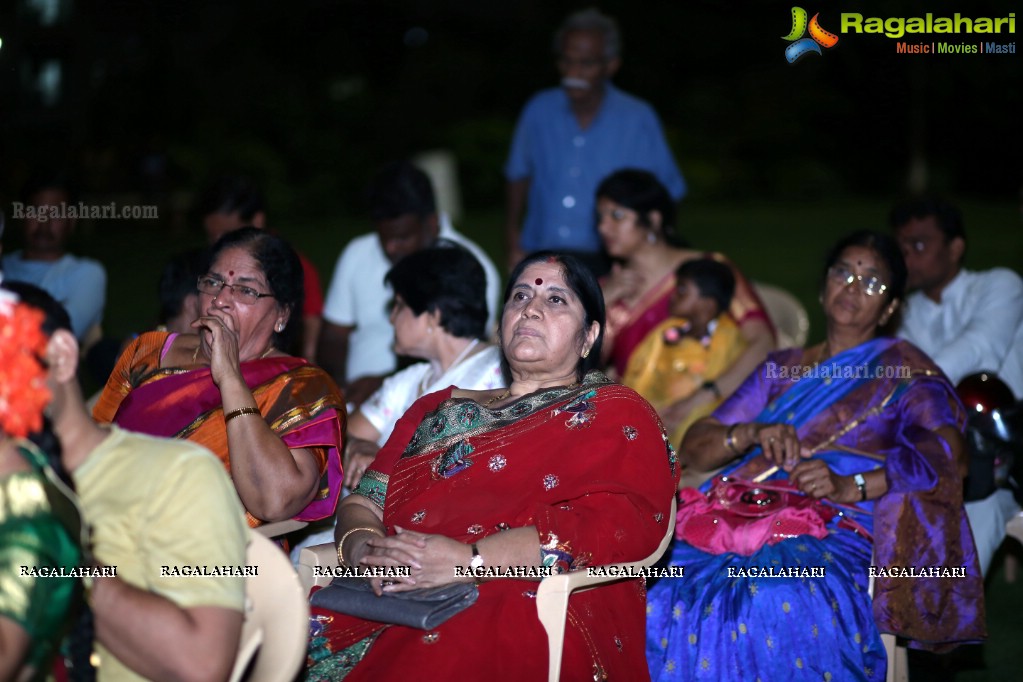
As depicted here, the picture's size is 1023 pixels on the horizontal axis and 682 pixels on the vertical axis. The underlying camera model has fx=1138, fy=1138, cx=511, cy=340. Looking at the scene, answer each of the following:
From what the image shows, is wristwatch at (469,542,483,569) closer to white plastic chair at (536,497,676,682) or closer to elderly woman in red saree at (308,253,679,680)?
elderly woman in red saree at (308,253,679,680)

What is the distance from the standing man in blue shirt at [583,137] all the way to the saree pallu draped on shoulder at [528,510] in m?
3.20

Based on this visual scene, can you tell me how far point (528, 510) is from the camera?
2855 mm

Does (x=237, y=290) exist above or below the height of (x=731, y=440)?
above

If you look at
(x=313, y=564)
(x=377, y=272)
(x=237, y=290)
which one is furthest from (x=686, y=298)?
(x=313, y=564)

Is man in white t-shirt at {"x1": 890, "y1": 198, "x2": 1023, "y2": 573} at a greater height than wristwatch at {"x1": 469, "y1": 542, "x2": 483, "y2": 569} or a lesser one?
greater

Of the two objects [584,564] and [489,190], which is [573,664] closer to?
[584,564]

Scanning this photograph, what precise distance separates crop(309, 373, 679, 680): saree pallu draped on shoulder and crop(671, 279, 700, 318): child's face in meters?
1.86

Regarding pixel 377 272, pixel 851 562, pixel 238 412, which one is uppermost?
pixel 377 272

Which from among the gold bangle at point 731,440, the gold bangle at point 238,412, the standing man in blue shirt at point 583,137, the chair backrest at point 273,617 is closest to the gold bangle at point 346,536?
the gold bangle at point 238,412

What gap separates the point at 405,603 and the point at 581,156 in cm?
407

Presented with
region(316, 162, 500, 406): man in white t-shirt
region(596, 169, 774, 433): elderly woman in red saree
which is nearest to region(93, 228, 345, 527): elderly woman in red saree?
region(316, 162, 500, 406): man in white t-shirt

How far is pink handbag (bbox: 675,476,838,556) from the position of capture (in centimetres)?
337

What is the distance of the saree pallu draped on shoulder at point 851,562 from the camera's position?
10.4 feet

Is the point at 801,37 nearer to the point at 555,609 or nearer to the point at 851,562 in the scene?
the point at 851,562
